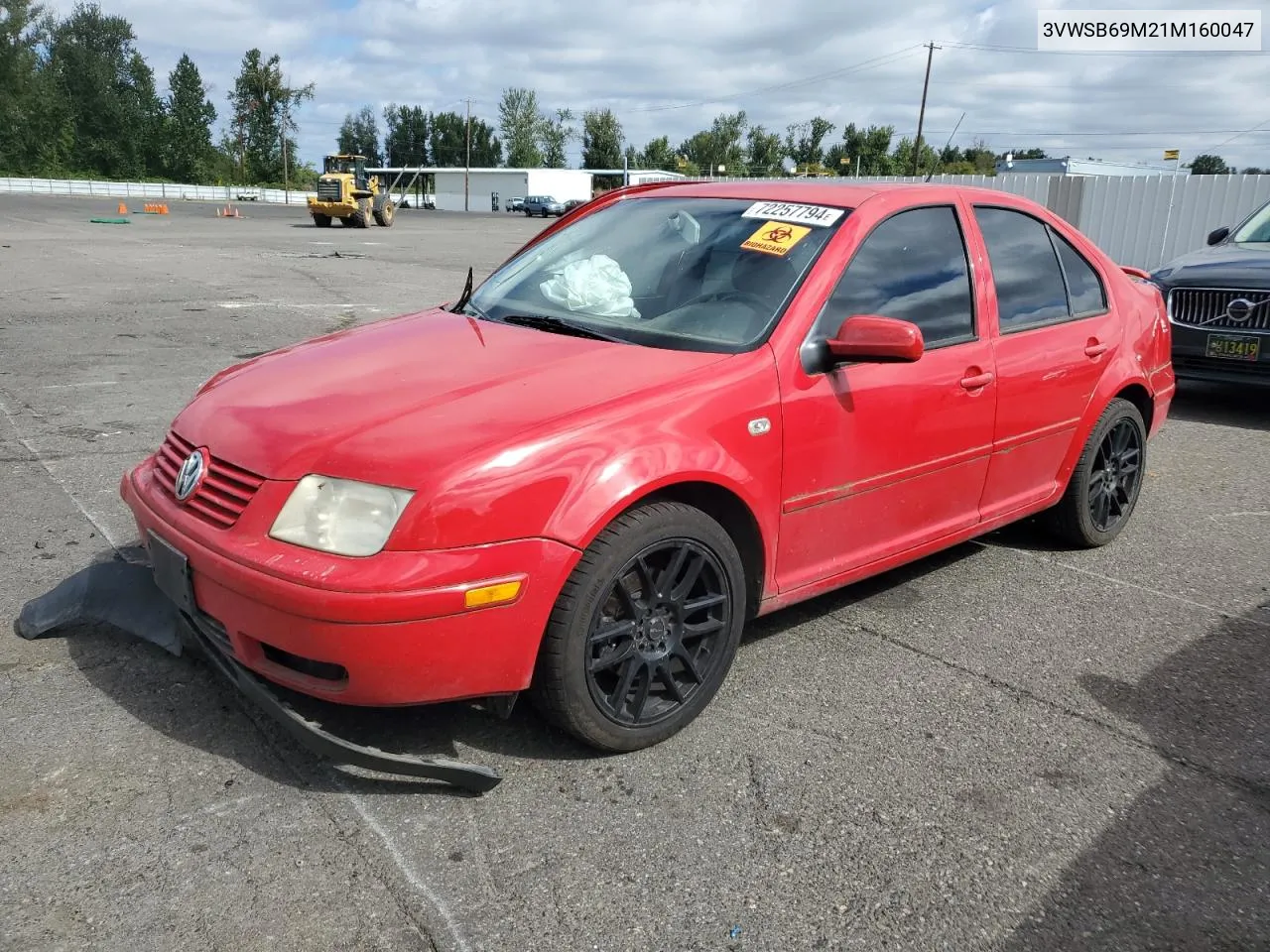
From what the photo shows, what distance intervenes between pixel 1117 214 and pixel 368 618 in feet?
66.6

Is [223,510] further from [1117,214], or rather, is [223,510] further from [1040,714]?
[1117,214]

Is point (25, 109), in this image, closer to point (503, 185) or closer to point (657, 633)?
point (503, 185)

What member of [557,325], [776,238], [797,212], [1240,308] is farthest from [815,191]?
[1240,308]

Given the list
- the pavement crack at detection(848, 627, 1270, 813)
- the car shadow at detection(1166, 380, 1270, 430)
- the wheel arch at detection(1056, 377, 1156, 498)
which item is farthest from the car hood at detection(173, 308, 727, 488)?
the car shadow at detection(1166, 380, 1270, 430)

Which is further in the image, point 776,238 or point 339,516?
point 776,238

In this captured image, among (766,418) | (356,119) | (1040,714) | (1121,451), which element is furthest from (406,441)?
(356,119)

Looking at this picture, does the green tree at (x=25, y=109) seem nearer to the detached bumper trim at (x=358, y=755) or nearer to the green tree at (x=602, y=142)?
the green tree at (x=602, y=142)

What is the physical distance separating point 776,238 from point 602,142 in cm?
11170

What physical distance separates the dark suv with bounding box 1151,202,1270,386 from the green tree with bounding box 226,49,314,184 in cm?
10412

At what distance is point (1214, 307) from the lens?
7508mm

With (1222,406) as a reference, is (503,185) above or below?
above

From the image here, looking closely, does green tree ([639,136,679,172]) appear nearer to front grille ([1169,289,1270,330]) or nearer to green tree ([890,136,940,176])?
green tree ([890,136,940,176])

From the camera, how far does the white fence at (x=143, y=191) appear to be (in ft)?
218

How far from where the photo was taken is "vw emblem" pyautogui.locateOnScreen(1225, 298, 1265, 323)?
23.8ft
